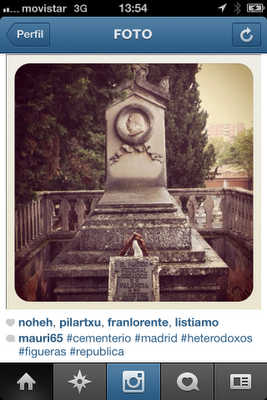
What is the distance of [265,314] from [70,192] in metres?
4.42

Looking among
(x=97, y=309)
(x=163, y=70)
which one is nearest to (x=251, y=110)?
(x=97, y=309)

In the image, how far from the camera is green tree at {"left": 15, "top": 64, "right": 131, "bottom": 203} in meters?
3.12

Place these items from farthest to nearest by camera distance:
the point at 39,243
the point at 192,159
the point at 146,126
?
the point at 192,159
the point at 39,243
the point at 146,126

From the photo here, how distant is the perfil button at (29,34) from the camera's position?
8.02ft

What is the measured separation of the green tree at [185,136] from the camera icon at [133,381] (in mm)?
6162

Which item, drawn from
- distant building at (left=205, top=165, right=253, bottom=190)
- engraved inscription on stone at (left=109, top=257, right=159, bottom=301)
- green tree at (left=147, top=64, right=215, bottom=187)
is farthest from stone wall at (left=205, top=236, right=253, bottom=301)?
green tree at (left=147, top=64, right=215, bottom=187)

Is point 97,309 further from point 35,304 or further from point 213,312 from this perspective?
point 213,312

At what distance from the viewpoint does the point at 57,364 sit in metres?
2.49

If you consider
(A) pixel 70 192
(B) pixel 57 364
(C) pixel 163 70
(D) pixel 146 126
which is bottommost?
(B) pixel 57 364
